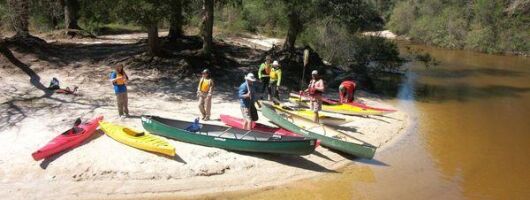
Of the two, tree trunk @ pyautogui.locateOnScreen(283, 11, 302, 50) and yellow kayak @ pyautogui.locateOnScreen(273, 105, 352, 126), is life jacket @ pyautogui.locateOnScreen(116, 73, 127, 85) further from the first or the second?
tree trunk @ pyautogui.locateOnScreen(283, 11, 302, 50)

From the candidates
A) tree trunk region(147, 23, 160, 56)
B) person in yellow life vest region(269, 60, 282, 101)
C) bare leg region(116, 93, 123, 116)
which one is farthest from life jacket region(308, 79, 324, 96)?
tree trunk region(147, 23, 160, 56)

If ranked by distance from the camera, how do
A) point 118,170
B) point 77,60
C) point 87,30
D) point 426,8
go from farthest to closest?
point 426,8
point 87,30
point 77,60
point 118,170

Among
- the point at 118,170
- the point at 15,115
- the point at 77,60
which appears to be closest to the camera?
the point at 118,170

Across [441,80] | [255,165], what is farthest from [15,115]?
[441,80]

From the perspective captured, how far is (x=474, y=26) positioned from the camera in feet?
192

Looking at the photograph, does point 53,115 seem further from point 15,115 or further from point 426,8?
point 426,8

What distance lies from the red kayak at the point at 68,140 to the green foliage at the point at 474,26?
4844 cm

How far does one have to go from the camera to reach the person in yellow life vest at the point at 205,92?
15.5 meters

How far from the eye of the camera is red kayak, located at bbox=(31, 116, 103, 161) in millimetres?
12500

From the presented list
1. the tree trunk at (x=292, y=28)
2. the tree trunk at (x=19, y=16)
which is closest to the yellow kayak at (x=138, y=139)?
the tree trunk at (x=19, y=16)

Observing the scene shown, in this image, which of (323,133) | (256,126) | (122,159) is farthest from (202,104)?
(323,133)

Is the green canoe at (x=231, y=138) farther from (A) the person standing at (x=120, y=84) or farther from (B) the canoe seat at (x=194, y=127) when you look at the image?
(A) the person standing at (x=120, y=84)

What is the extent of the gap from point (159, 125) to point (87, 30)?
20.9 meters

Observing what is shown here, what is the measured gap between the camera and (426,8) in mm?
70000
